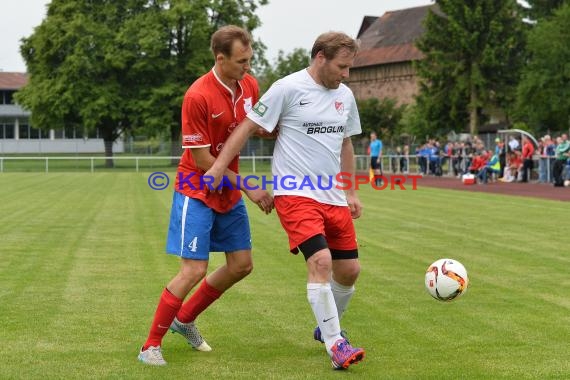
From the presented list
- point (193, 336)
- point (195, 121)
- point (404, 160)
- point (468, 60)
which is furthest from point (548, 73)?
point (195, 121)

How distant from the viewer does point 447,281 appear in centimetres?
745

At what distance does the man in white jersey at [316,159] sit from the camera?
612 centimetres

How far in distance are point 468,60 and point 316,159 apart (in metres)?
61.6

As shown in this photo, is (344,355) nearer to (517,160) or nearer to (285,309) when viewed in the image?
(285,309)

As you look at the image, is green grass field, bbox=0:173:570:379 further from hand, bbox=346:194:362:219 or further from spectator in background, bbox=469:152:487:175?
spectator in background, bbox=469:152:487:175

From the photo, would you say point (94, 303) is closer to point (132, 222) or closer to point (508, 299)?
point (508, 299)

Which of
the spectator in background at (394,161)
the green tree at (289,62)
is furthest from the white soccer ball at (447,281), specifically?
the green tree at (289,62)

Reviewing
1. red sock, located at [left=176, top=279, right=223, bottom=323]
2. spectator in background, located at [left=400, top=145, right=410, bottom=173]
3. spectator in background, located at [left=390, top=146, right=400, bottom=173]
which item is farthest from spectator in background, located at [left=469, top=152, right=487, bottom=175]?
red sock, located at [left=176, top=279, right=223, bottom=323]

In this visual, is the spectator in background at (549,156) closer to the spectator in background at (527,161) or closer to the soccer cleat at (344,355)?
the spectator in background at (527,161)

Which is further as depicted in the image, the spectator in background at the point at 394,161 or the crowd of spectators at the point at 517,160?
the spectator in background at the point at 394,161

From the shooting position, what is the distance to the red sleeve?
623cm

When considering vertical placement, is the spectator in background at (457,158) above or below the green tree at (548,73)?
below

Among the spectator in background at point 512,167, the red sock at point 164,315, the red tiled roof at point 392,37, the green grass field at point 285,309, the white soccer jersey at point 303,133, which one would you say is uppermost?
the red tiled roof at point 392,37

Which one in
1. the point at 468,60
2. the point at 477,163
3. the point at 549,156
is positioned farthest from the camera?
the point at 468,60
